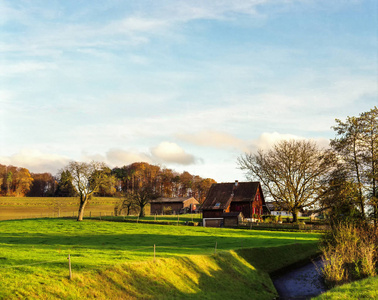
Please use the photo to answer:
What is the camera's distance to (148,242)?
46875 mm

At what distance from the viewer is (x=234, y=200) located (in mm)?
85875

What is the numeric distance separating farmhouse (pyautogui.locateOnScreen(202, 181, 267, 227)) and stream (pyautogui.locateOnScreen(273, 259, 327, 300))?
3884cm

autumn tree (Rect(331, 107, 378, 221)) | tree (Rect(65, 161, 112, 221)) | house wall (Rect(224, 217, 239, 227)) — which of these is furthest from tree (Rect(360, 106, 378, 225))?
tree (Rect(65, 161, 112, 221))

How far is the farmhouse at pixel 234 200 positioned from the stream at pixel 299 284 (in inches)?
1529

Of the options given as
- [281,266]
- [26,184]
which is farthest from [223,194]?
[26,184]

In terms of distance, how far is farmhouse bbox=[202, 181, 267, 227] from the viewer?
8425 centimetres

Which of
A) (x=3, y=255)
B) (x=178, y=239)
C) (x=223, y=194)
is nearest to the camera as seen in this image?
(x=3, y=255)

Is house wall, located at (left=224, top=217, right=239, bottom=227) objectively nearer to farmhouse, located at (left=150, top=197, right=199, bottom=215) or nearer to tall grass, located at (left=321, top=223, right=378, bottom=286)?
tall grass, located at (left=321, top=223, right=378, bottom=286)

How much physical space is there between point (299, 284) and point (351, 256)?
6457mm

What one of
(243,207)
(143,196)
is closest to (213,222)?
(243,207)

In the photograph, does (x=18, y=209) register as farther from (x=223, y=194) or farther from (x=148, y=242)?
(x=148, y=242)

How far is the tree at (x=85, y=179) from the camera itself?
76.9 meters

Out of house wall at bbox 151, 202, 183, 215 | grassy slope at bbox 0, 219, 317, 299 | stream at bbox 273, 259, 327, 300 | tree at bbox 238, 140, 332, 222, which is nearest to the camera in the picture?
grassy slope at bbox 0, 219, 317, 299

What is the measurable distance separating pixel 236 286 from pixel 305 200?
4438cm
